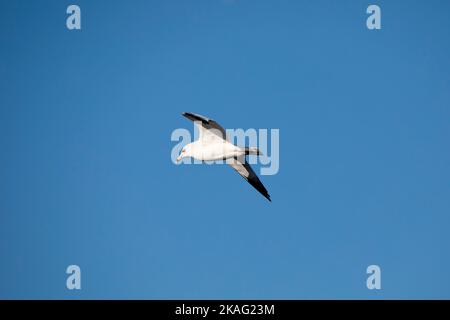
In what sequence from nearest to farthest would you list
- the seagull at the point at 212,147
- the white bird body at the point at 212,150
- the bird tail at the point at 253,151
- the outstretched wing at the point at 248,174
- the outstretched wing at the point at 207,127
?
1. the outstretched wing at the point at 207,127
2. the seagull at the point at 212,147
3. the bird tail at the point at 253,151
4. the white bird body at the point at 212,150
5. the outstretched wing at the point at 248,174

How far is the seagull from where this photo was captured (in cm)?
1470

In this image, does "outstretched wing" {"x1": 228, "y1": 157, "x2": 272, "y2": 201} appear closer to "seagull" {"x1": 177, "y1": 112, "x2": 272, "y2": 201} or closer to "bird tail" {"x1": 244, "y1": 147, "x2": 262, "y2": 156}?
"seagull" {"x1": 177, "y1": 112, "x2": 272, "y2": 201}

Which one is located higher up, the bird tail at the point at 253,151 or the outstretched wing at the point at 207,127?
the outstretched wing at the point at 207,127

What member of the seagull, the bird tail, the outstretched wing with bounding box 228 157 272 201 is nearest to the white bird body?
the seagull

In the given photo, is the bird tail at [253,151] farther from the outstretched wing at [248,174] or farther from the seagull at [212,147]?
the outstretched wing at [248,174]

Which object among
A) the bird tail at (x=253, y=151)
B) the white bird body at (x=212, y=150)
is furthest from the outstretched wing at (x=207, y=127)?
the bird tail at (x=253, y=151)

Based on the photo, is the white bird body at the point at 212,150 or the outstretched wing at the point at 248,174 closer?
the white bird body at the point at 212,150

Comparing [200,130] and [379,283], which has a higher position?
[200,130]

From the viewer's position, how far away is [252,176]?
17219 mm

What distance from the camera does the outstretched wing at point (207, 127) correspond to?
14352 millimetres

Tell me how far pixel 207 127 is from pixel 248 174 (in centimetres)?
260
